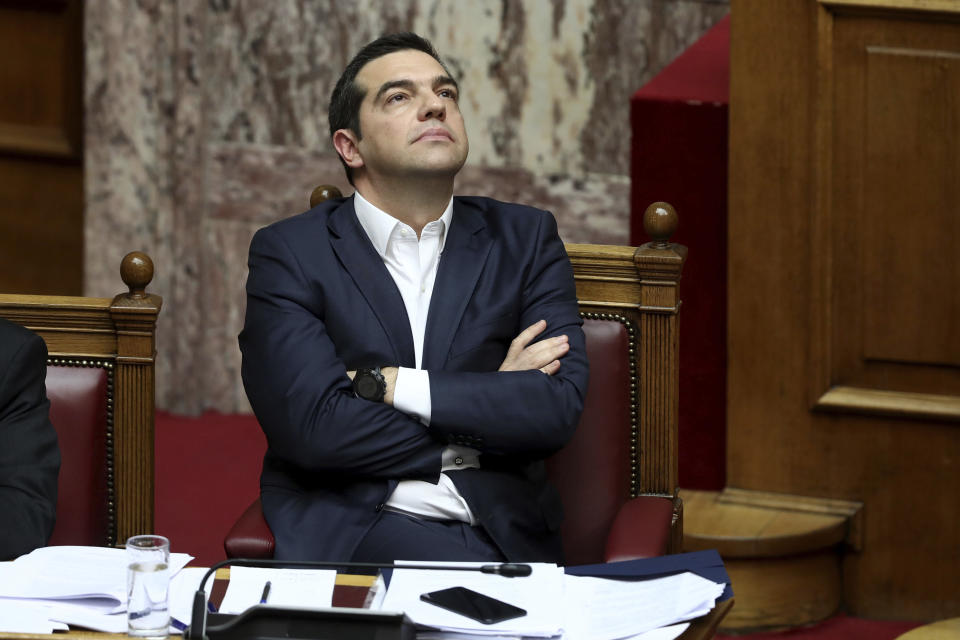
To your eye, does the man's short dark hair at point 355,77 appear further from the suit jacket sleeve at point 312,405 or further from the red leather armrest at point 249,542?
the red leather armrest at point 249,542

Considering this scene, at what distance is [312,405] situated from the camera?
2357 mm

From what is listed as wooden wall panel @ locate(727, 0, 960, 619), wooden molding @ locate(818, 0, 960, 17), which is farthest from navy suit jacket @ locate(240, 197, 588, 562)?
wooden molding @ locate(818, 0, 960, 17)

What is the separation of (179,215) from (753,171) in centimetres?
207

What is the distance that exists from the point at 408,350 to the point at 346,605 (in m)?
0.80

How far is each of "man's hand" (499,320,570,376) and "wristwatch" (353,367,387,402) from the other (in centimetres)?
23

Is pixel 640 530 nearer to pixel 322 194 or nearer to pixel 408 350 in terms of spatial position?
pixel 408 350

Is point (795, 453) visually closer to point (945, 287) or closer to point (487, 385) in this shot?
point (945, 287)

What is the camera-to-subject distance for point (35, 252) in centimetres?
520

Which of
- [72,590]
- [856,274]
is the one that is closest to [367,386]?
[72,590]

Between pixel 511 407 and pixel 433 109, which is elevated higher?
pixel 433 109

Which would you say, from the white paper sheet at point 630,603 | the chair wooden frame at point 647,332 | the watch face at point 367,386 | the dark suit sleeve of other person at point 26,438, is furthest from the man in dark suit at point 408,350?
the white paper sheet at point 630,603

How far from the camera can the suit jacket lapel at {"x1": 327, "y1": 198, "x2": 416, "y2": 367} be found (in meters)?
2.52

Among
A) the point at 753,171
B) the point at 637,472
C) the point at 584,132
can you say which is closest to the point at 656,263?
the point at 637,472

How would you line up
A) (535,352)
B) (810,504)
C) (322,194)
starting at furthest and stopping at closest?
(810,504)
(322,194)
(535,352)
